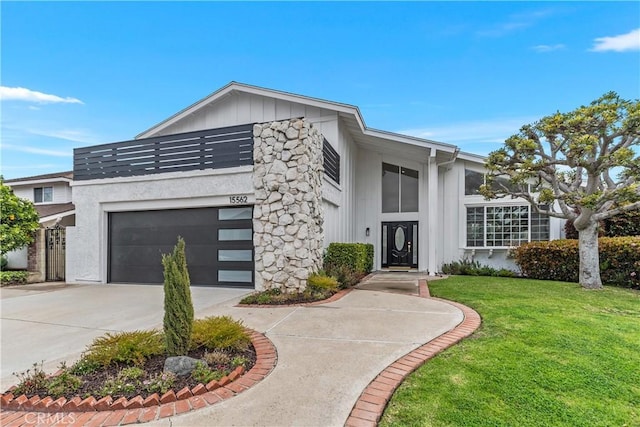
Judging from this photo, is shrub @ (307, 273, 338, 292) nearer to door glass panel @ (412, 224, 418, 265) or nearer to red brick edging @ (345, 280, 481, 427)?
→ red brick edging @ (345, 280, 481, 427)

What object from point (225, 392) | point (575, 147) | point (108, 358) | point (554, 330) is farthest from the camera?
point (575, 147)

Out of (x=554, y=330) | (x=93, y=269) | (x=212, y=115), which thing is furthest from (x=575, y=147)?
(x=93, y=269)

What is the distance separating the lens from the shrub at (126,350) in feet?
11.8

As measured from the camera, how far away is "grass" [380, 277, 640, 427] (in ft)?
8.79

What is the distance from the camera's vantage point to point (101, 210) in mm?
10500

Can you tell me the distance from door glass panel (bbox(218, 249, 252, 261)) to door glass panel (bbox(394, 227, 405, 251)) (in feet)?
23.6

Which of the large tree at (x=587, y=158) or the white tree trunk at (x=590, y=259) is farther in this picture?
the white tree trunk at (x=590, y=259)

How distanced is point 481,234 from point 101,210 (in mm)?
13674

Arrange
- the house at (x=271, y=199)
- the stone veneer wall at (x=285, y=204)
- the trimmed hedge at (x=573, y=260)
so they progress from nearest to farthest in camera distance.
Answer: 1. the stone veneer wall at (x=285, y=204)
2. the house at (x=271, y=199)
3. the trimmed hedge at (x=573, y=260)

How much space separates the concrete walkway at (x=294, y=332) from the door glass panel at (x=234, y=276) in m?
0.53

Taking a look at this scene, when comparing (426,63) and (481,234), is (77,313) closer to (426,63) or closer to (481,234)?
(481,234)

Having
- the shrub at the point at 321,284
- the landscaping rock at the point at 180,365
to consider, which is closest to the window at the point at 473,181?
the shrub at the point at 321,284

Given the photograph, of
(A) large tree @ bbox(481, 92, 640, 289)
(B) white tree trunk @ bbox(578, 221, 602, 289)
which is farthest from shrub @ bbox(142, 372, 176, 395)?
(B) white tree trunk @ bbox(578, 221, 602, 289)

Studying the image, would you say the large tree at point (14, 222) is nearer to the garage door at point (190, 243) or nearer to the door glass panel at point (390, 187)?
the garage door at point (190, 243)
